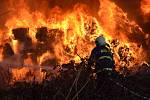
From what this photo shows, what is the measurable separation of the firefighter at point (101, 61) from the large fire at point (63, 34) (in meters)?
4.88

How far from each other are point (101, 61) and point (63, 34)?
6.77 metres

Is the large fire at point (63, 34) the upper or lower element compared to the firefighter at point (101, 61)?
upper

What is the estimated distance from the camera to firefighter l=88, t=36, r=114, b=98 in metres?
15.5

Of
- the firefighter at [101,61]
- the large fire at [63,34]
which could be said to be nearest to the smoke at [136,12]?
the large fire at [63,34]

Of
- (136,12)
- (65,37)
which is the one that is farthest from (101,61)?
(136,12)

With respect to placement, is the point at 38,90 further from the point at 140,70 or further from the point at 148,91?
the point at 140,70

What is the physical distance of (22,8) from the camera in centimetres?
2344

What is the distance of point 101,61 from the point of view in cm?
1546

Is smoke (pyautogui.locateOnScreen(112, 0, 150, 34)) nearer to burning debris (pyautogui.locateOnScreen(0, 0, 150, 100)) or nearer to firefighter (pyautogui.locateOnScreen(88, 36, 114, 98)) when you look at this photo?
burning debris (pyautogui.locateOnScreen(0, 0, 150, 100))

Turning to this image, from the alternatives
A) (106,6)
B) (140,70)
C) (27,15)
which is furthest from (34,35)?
(140,70)

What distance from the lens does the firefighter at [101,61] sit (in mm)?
15492

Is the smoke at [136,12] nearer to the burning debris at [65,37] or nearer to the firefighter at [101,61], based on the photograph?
the burning debris at [65,37]

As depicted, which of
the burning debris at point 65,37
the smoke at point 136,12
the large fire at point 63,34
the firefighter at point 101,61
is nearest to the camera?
the firefighter at point 101,61

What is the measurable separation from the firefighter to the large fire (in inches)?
192
